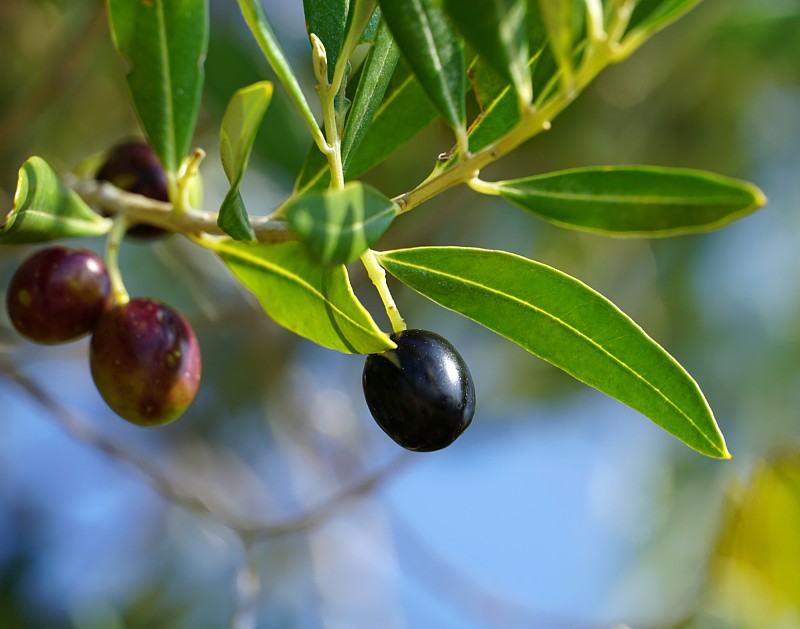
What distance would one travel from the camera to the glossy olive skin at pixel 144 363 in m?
1.21

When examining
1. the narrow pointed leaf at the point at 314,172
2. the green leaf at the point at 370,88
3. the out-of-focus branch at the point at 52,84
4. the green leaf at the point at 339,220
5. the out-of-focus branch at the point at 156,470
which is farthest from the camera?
the out-of-focus branch at the point at 52,84

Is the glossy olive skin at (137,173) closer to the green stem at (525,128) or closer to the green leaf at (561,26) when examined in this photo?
the green stem at (525,128)

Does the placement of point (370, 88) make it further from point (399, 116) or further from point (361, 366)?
point (361, 366)

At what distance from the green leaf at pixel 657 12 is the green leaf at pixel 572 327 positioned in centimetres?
26

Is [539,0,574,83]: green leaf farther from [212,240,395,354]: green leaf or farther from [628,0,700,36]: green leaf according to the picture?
[212,240,395,354]: green leaf

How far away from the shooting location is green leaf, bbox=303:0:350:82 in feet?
3.64

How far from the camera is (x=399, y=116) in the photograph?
129 cm

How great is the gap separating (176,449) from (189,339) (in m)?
2.56

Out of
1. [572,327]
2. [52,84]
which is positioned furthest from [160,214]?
[52,84]

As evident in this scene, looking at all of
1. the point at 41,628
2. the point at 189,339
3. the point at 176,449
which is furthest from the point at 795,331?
the point at 189,339

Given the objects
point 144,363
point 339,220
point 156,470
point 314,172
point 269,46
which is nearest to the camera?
point 339,220

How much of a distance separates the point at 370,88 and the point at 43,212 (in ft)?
1.33

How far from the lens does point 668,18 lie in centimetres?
86

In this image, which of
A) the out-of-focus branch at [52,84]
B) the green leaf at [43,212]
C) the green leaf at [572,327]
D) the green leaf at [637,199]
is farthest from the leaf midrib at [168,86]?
the out-of-focus branch at [52,84]
